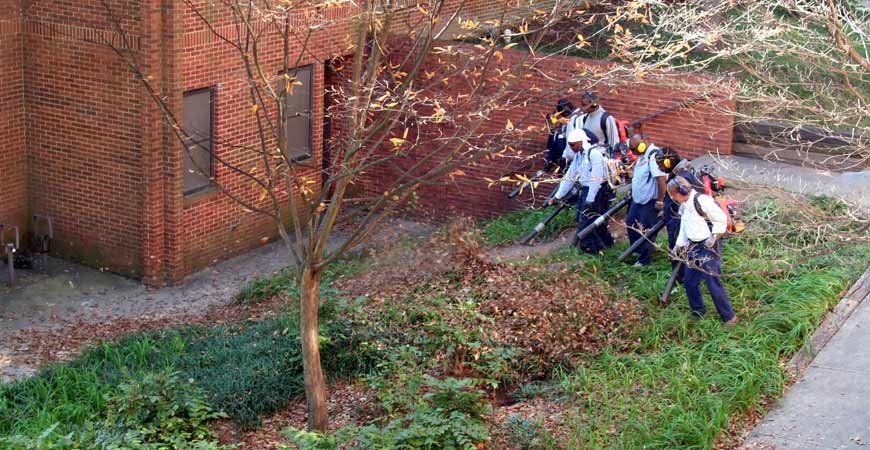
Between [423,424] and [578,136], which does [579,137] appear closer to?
[578,136]

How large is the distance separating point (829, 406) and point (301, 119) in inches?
402

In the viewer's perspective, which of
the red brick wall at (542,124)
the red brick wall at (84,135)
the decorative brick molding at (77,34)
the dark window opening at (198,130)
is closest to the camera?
the decorative brick molding at (77,34)

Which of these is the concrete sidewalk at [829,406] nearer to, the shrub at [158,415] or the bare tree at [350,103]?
the bare tree at [350,103]

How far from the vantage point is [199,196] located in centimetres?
1567

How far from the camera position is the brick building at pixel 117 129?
14.6 meters

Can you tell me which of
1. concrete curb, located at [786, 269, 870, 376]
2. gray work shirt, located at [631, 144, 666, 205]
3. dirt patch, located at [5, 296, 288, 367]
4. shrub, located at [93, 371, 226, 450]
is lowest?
dirt patch, located at [5, 296, 288, 367]

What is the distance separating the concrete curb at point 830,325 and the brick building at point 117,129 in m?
7.87

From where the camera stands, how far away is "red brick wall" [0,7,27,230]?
15.0 metres

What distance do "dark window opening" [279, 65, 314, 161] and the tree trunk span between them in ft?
26.7

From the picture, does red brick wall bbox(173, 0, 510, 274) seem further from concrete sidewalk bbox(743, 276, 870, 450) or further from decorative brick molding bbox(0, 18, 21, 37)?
concrete sidewalk bbox(743, 276, 870, 450)

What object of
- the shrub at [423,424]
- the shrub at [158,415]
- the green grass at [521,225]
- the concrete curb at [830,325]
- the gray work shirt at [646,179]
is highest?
the gray work shirt at [646,179]

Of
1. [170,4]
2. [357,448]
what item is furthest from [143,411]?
[170,4]

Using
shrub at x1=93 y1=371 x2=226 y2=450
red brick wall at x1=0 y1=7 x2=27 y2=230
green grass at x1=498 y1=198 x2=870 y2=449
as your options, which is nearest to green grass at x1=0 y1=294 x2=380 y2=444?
shrub at x1=93 y1=371 x2=226 y2=450

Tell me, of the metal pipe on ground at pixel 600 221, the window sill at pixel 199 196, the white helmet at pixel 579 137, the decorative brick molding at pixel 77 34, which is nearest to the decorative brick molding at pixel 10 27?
the decorative brick molding at pixel 77 34
